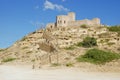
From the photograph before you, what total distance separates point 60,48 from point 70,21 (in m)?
21.2

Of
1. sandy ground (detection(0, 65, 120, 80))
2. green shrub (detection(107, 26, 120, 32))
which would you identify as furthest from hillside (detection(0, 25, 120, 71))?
sandy ground (detection(0, 65, 120, 80))

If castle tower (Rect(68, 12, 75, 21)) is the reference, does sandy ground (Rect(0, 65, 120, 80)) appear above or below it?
below

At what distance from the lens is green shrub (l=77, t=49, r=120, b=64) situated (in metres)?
33.7

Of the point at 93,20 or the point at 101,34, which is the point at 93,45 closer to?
the point at 101,34

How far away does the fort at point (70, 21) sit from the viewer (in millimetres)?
65812

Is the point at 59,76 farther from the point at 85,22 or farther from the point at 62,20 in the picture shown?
the point at 62,20

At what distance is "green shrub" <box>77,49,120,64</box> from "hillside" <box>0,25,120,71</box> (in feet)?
3.48

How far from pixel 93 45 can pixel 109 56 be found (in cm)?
1417

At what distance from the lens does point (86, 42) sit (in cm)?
4888

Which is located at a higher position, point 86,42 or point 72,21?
point 72,21

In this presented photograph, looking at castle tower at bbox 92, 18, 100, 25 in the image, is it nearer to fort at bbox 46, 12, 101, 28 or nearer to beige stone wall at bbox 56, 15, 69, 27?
fort at bbox 46, 12, 101, 28

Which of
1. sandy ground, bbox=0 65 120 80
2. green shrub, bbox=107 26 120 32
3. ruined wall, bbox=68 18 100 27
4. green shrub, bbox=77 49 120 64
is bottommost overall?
sandy ground, bbox=0 65 120 80

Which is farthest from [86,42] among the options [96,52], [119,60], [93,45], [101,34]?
[119,60]

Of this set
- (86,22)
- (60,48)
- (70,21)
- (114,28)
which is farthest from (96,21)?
(60,48)
